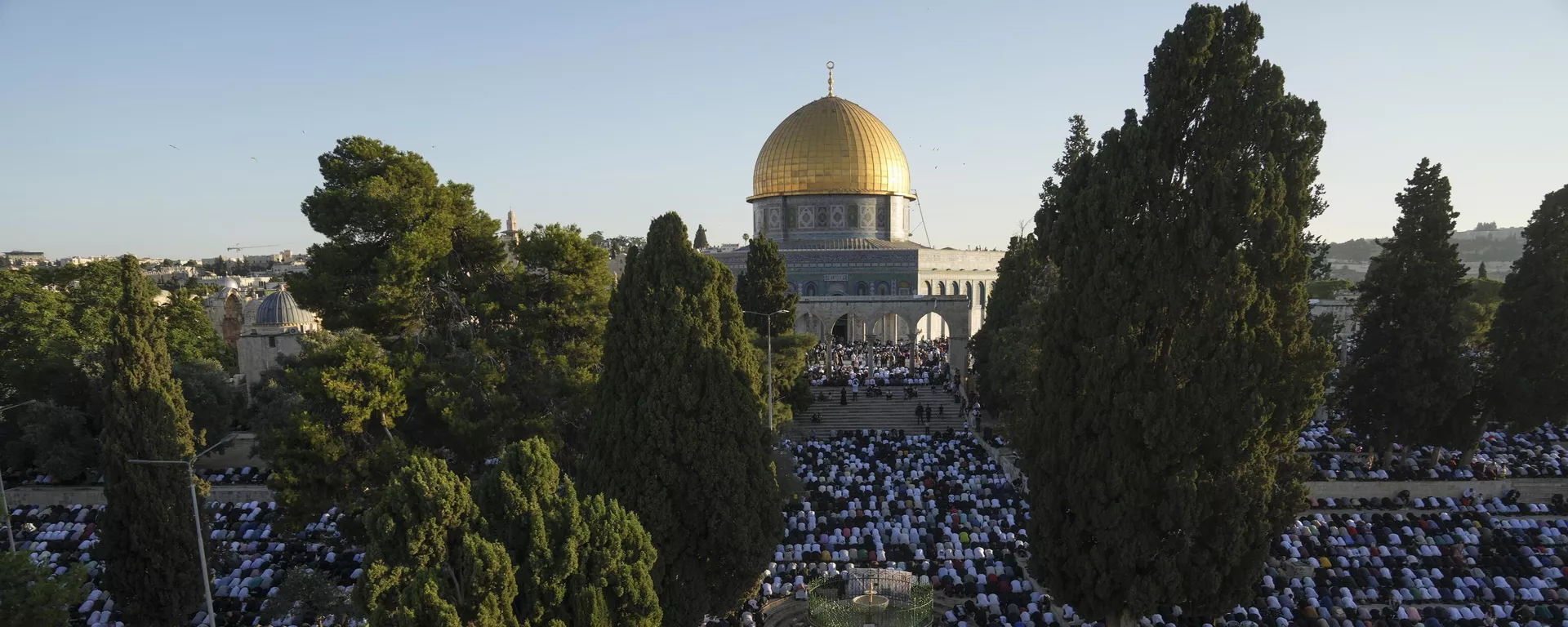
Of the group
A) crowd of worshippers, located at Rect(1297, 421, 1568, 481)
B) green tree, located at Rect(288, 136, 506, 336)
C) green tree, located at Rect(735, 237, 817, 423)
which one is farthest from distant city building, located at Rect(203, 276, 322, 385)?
crowd of worshippers, located at Rect(1297, 421, 1568, 481)

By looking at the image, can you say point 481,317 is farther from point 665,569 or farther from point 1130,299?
point 1130,299

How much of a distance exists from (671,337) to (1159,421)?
20.5 feet

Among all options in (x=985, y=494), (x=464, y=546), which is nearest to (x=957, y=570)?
(x=985, y=494)

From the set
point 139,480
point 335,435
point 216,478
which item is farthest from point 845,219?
Result: point 139,480

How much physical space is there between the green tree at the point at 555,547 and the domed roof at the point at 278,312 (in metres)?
24.4

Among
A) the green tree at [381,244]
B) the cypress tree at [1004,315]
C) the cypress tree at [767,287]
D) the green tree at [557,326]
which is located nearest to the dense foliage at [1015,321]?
the cypress tree at [1004,315]

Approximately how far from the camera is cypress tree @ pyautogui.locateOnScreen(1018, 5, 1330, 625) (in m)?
10.3

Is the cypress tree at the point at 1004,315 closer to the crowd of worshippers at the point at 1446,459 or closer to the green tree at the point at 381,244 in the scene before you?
the crowd of worshippers at the point at 1446,459

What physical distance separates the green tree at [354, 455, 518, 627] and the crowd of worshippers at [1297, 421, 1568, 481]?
17.6m

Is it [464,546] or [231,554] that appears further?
[231,554]

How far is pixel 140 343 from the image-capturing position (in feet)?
42.1

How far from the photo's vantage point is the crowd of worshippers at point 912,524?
14.1 metres

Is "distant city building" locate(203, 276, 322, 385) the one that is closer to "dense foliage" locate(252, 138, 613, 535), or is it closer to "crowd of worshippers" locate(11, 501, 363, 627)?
"crowd of worshippers" locate(11, 501, 363, 627)

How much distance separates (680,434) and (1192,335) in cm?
660
